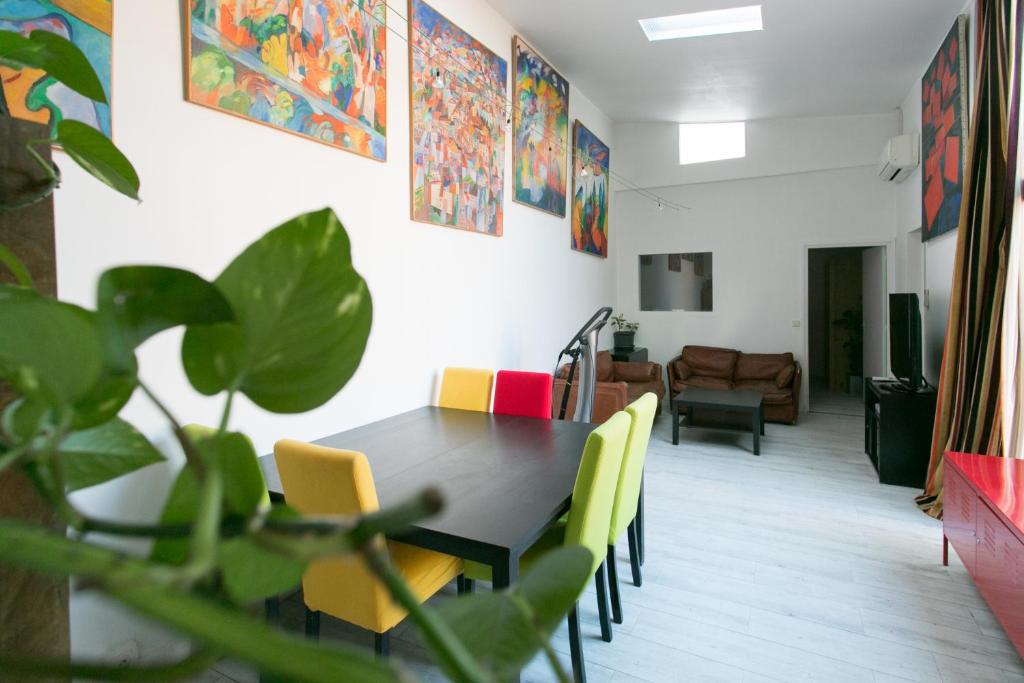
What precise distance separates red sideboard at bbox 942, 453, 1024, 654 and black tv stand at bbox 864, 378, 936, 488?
4.61 ft

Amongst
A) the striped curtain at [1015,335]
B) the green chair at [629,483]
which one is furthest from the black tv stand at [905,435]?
the green chair at [629,483]

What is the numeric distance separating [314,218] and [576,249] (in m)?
6.01

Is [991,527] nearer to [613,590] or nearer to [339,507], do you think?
[613,590]

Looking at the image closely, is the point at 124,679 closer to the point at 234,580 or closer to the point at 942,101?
the point at 234,580

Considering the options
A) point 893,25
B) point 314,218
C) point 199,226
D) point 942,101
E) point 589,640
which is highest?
point 893,25

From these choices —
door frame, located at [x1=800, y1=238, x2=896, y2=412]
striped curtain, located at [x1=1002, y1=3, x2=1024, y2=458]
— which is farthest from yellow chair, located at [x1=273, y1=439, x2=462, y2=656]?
door frame, located at [x1=800, y1=238, x2=896, y2=412]

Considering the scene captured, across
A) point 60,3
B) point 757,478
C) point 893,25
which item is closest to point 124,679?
point 60,3

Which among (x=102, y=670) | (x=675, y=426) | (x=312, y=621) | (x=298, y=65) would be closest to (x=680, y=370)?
(x=675, y=426)

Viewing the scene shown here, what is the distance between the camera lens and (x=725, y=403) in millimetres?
5289

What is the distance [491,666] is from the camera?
23cm

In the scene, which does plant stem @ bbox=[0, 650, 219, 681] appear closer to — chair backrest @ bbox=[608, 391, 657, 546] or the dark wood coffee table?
chair backrest @ bbox=[608, 391, 657, 546]

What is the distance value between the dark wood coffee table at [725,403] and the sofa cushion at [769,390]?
0.29 meters

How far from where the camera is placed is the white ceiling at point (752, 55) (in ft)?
13.8

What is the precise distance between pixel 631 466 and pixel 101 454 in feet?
7.53
